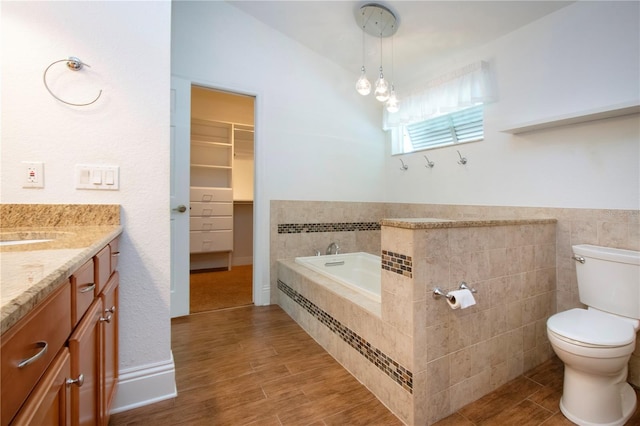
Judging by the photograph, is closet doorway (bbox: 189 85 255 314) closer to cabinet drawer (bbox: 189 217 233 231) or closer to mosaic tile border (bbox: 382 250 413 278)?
cabinet drawer (bbox: 189 217 233 231)

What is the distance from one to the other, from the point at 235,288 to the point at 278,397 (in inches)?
81.6

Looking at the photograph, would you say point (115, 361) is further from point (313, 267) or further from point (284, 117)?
point (284, 117)

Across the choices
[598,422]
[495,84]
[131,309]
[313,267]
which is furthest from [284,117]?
[598,422]

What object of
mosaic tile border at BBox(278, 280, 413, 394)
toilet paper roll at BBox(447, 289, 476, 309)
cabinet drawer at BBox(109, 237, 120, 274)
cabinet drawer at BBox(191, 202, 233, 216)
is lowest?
mosaic tile border at BBox(278, 280, 413, 394)

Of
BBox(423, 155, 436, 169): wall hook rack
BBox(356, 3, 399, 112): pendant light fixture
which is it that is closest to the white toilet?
BBox(423, 155, 436, 169): wall hook rack

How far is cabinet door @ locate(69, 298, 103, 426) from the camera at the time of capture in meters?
0.77

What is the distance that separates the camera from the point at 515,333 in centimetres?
178

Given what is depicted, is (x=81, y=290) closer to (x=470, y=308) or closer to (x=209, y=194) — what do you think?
(x=470, y=308)

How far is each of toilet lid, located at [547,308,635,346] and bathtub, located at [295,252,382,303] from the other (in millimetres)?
1415

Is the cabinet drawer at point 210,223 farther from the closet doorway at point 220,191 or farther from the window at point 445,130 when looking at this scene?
the window at point 445,130

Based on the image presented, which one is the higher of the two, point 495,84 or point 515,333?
point 495,84

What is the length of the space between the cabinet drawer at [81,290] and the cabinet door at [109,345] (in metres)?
0.17

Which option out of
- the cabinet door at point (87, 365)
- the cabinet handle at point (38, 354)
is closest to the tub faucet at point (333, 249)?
the cabinet door at point (87, 365)

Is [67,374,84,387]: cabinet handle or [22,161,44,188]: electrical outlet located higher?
[22,161,44,188]: electrical outlet
